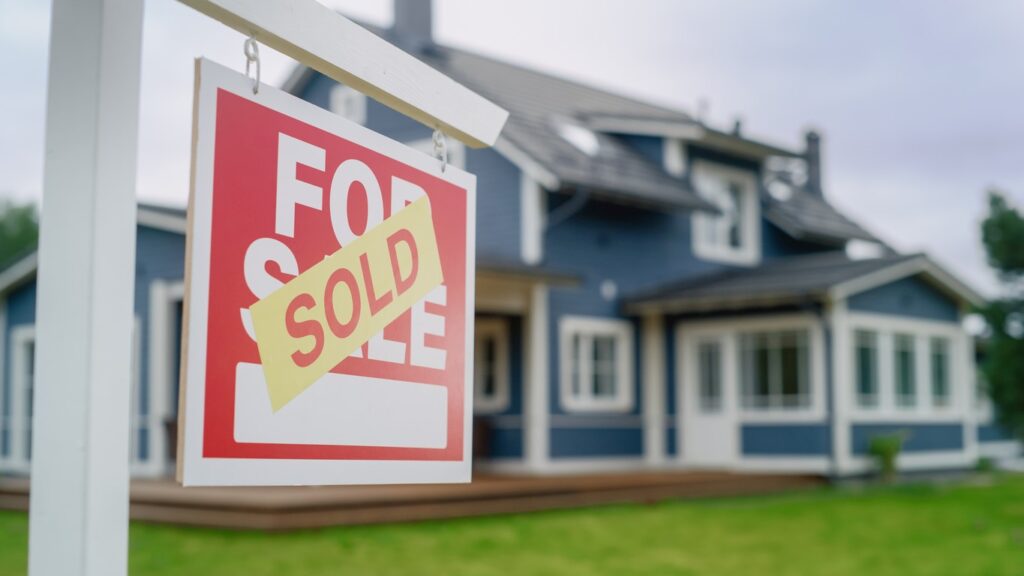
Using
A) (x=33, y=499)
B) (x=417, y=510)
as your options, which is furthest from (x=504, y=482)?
(x=33, y=499)

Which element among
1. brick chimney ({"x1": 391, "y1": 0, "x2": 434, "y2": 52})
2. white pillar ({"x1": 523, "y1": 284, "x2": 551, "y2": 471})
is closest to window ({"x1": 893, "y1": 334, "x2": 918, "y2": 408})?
white pillar ({"x1": 523, "y1": 284, "x2": 551, "y2": 471})

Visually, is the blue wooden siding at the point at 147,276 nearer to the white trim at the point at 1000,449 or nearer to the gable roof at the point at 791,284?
the gable roof at the point at 791,284

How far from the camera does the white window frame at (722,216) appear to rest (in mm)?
16250

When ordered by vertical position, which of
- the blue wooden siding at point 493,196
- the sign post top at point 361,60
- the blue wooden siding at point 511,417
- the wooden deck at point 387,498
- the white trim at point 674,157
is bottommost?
the wooden deck at point 387,498

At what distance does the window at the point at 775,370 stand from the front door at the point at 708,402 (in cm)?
22

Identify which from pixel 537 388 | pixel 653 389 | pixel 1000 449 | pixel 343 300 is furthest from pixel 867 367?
pixel 343 300

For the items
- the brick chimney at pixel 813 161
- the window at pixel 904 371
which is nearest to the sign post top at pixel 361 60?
the window at pixel 904 371

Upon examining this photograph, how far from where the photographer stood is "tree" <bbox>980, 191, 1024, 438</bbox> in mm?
10719

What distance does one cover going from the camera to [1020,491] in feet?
45.5

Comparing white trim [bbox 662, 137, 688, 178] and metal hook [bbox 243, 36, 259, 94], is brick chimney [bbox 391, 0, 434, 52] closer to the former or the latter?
white trim [bbox 662, 137, 688, 178]

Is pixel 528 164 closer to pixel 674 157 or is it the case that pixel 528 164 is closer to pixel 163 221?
pixel 674 157

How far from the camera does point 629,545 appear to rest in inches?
336

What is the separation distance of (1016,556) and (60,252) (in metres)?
7.82

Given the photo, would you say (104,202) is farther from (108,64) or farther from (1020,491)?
(1020,491)
